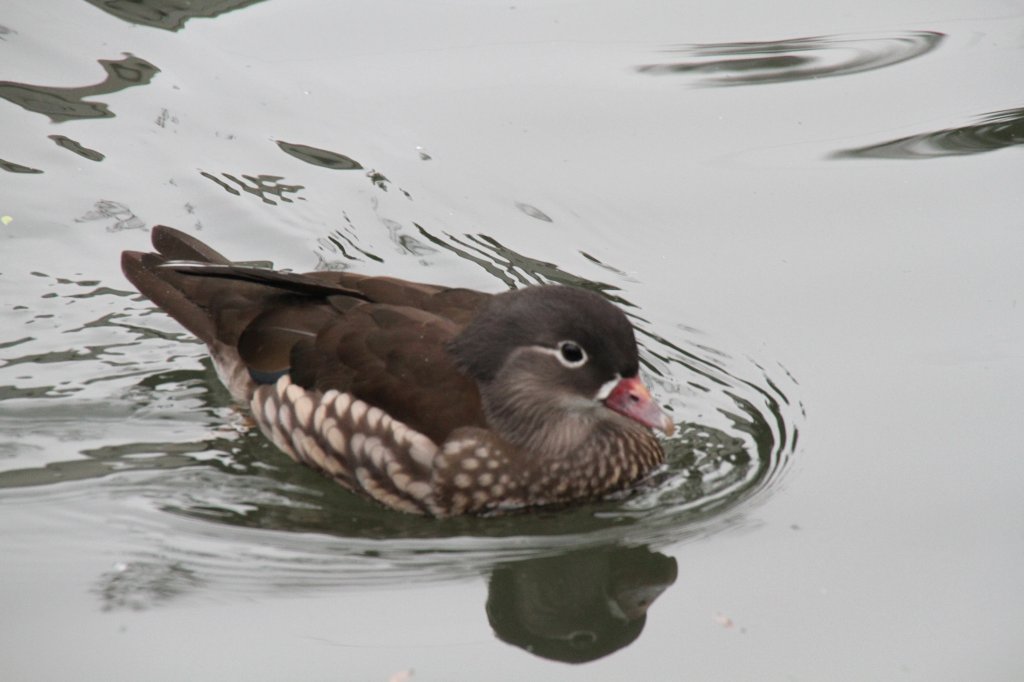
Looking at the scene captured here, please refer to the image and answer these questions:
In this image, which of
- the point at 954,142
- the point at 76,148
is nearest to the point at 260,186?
the point at 76,148

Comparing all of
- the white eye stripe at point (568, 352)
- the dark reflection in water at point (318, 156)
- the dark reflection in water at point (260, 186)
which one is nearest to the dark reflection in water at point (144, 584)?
the white eye stripe at point (568, 352)

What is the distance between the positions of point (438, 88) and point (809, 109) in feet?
7.01

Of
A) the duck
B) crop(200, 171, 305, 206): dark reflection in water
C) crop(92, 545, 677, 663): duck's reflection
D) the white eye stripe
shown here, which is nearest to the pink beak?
the duck

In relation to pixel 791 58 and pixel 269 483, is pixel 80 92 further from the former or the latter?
pixel 791 58

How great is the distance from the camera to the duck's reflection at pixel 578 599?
16.3ft

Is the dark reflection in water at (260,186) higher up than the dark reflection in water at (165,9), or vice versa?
the dark reflection in water at (165,9)

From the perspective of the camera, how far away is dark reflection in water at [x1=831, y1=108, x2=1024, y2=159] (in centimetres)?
795

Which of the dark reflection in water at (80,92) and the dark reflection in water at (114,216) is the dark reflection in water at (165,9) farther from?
the dark reflection in water at (114,216)

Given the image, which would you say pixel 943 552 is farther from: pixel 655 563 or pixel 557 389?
pixel 557 389

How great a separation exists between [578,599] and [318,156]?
12.1ft

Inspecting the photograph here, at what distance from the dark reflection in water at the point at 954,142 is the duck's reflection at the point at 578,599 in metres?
3.41

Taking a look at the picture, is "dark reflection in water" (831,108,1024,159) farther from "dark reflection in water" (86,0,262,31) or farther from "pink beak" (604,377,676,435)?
"dark reflection in water" (86,0,262,31)

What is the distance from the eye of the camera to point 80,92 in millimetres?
8625

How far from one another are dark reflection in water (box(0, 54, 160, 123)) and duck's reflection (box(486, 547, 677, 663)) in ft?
14.6
